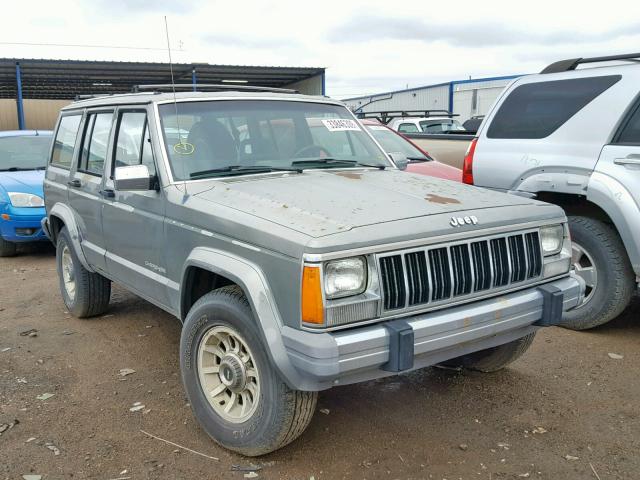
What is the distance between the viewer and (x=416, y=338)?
107 inches

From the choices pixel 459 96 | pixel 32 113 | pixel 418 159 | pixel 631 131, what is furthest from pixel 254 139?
pixel 32 113

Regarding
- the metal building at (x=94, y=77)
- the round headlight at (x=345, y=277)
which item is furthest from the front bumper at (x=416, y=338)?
the metal building at (x=94, y=77)

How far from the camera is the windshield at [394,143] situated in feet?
28.2

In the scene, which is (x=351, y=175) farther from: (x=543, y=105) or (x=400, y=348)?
(x=543, y=105)

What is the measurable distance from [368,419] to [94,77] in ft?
89.7

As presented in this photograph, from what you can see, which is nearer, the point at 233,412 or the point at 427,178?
the point at 233,412

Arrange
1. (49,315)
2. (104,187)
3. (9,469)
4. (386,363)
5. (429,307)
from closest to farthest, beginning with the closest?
1. (386,363)
2. (429,307)
3. (9,469)
4. (104,187)
5. (49,315)

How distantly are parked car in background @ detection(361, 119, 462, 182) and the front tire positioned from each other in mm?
4899

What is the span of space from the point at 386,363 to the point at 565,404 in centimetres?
172

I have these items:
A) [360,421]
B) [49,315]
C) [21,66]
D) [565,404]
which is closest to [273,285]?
[360,421]

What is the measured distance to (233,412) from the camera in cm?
321

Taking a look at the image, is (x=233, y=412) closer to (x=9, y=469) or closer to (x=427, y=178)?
(x=9, y=469)

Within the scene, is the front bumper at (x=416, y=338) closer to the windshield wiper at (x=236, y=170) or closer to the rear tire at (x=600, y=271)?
the windshield wiper at (x=236, y=170)

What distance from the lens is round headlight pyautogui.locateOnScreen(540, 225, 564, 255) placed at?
3383mm
